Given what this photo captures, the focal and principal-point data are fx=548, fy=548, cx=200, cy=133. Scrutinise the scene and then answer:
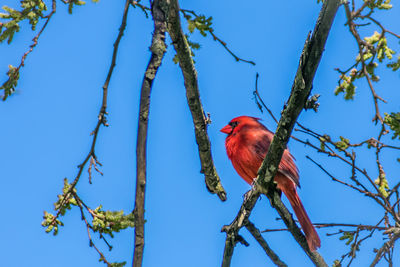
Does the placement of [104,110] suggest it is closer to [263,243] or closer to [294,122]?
[294,122]

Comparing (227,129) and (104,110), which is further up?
(227,129)

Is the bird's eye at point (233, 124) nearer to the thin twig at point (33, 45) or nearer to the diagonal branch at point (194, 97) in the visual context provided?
the diagonal branch at point (194, 97)

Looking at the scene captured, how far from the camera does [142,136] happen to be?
9.49 feet

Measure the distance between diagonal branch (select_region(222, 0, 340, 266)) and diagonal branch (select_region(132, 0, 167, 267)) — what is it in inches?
27.7

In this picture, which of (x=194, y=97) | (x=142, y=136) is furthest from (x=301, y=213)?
(x=142, y=136)

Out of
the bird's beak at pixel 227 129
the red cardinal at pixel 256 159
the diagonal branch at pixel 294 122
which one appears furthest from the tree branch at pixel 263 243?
the bird's beak at pixel 227 129

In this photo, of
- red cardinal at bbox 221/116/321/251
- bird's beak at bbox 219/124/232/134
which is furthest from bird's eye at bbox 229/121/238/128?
red cardinal at bbox 221/116/321/251

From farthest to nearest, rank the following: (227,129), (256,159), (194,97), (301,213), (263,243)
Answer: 1. (227,129)
2. (256,159)
3. (301,213)
4. (194,97)
5. (263,243)

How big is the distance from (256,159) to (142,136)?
2.17 m

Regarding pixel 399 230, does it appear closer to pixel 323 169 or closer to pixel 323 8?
pixel 323 169

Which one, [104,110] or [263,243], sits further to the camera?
[263,243]

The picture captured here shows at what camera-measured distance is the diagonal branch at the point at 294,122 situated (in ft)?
8.29

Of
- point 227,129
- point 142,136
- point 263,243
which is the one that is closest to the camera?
point 142,136

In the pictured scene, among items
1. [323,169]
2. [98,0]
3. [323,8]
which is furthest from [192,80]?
[323,8]
